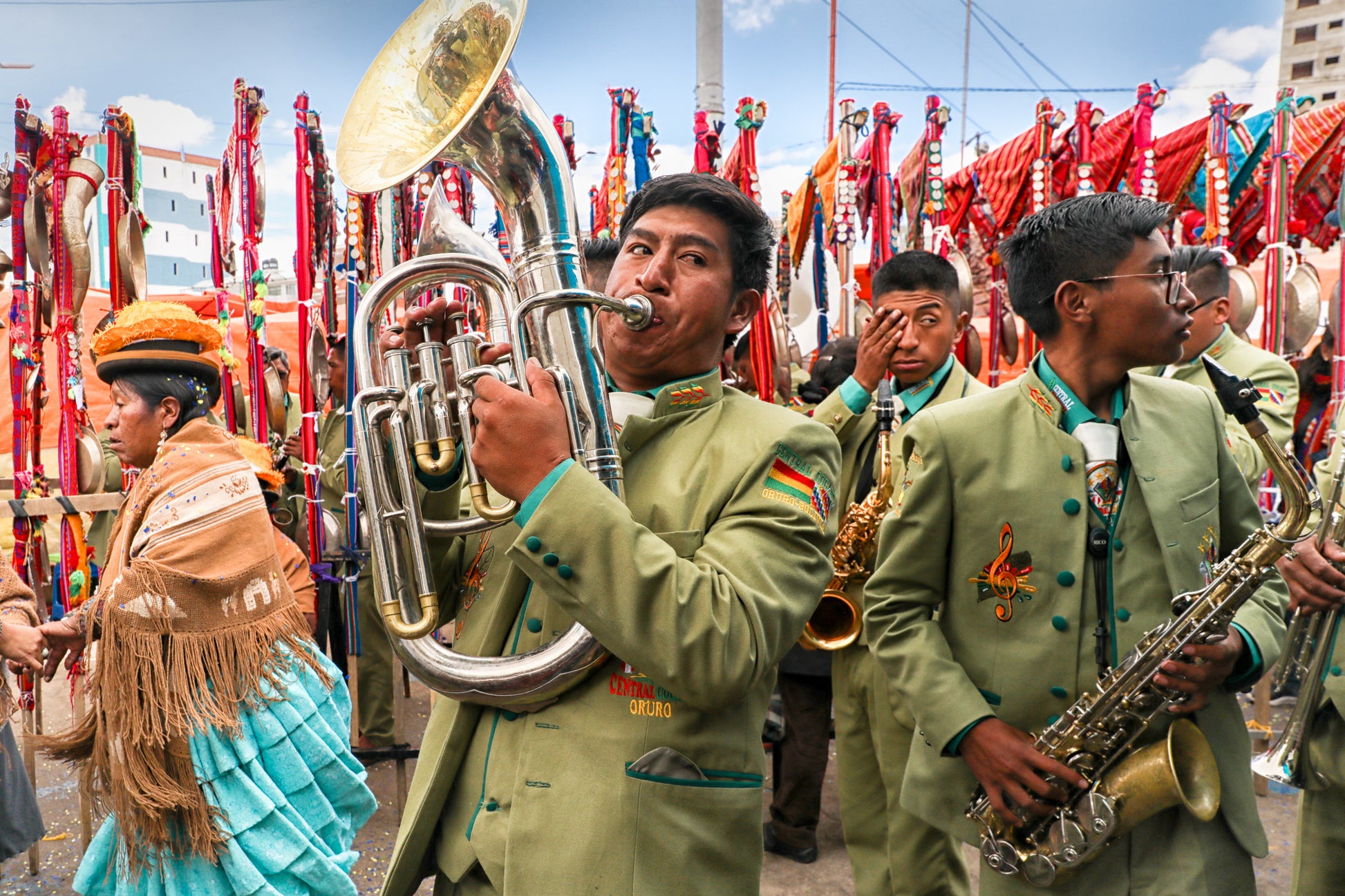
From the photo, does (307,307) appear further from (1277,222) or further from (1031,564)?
(1277,222)

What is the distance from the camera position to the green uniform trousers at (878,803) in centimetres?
308

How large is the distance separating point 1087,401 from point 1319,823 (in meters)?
1.46

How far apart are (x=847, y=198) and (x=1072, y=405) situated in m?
2.99

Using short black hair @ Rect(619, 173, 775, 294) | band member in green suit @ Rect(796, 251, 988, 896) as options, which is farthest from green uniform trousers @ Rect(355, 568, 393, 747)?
short black hair @ Rect(619, 173, 775, 294)

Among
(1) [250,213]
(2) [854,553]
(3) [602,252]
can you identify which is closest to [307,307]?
(1) [250,213]

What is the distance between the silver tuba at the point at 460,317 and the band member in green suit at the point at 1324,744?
6.31 feet

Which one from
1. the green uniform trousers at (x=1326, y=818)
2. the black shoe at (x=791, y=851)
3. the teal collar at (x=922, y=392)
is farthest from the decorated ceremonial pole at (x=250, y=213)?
the green uniform trousers at (x=1326, y=818)

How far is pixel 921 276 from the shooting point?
373 centimetres

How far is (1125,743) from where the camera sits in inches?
74.5

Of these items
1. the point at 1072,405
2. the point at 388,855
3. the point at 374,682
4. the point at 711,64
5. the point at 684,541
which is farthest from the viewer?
the point at 711,64

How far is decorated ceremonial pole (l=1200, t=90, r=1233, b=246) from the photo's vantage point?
4859 mm

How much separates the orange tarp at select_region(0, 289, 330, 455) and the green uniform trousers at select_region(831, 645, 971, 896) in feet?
16.8

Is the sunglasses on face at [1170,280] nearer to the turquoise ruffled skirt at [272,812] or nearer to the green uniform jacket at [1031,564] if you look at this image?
the green uniform jacket at [1031,564]

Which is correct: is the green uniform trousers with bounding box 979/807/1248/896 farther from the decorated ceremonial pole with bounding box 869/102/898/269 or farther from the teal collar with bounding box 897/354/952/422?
the decorated ceremonial pole with bounding box 869/102/898/269
